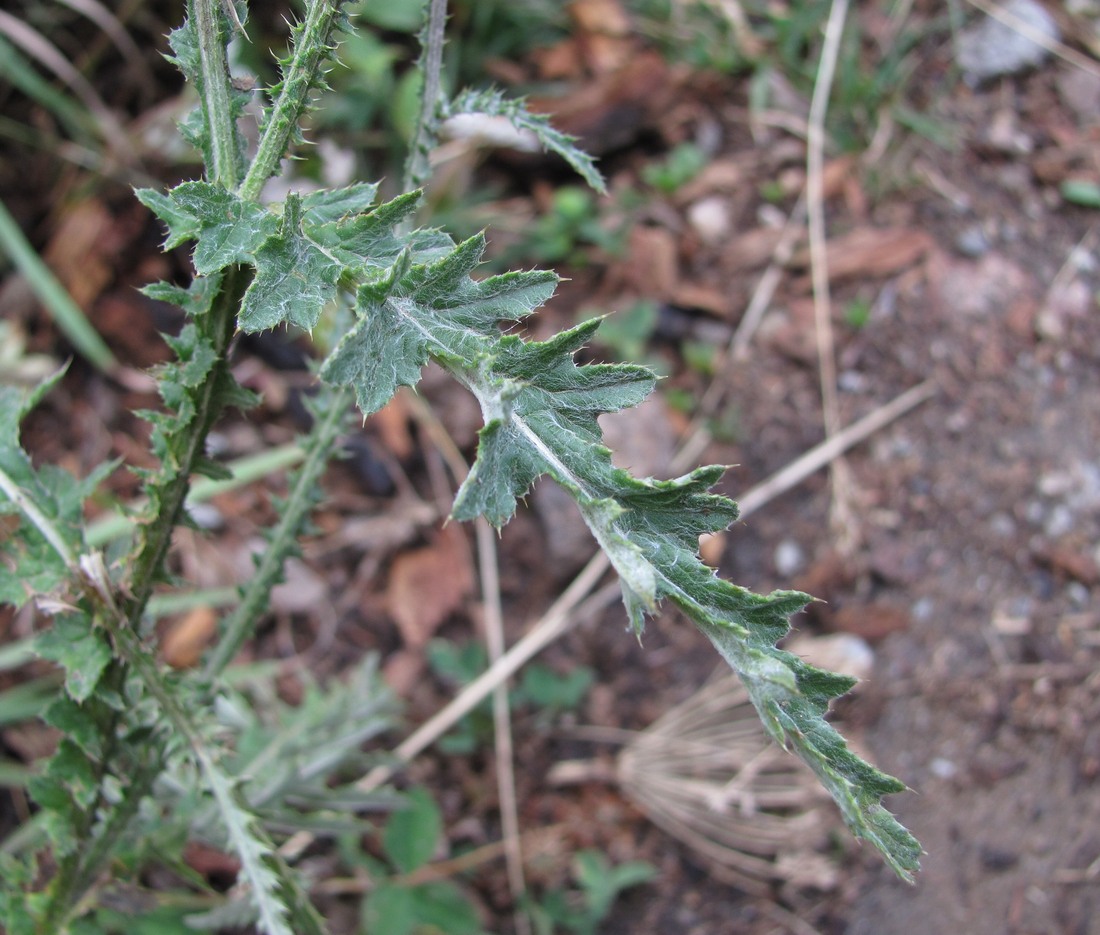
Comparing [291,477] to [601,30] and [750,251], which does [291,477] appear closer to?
[750,251]

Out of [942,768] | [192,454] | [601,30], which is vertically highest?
[192,454]

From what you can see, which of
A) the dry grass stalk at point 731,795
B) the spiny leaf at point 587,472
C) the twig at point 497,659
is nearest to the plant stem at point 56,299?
the twig at point 497,659

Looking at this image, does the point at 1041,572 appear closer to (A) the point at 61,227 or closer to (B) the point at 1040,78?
(B) the point at 1040,78

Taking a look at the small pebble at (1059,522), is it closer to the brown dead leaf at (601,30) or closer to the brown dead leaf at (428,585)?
the brown dead leaf at (428,585)

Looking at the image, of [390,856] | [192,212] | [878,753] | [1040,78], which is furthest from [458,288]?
[1040,78]

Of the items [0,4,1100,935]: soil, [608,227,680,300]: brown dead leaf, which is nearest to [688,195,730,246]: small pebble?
[0,4,1100,935]: soil

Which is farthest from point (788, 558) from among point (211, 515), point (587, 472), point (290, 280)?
point (290, 280)

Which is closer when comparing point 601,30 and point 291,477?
point 291,477
